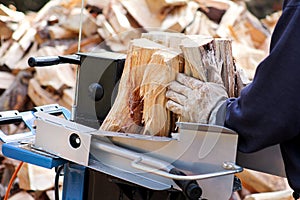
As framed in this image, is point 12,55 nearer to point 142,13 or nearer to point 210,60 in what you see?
point 142,13

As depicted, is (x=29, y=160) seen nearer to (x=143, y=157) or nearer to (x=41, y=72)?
(x=143, y=157)

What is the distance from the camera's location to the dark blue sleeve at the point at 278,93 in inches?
32.3

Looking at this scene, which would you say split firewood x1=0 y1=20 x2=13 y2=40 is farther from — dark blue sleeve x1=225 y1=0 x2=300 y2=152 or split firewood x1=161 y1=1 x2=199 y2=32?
dark blue sleeve x1=225 y1=0 x2=300 y2=152

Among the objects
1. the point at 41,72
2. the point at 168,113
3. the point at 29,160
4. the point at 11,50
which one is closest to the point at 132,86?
the point at 168,113

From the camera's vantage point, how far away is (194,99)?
92 cm

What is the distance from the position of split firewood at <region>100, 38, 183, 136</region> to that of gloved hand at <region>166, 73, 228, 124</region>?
0.08ft

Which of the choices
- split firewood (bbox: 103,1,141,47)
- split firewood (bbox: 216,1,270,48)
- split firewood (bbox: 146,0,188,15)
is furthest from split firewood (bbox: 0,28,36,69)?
split firewood (bbox: 216,1,270,48)

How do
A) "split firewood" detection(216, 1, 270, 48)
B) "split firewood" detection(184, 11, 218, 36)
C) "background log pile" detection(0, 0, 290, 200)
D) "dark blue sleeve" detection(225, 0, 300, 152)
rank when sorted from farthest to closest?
1. "split firewood" detection(216, 1, 270, 48)
2. "split firewood" detection(184, 11, 218, 36)
3. "background log pile" detection(0, 0, 290, 200)
4. "dark blue sleeve" detection(225, 0, 300, 152)

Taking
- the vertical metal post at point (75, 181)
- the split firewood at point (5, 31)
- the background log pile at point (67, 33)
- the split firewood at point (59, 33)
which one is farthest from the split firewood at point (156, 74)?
the split firewood at point (5, 31)

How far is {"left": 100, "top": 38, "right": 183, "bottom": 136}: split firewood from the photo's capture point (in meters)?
0.97

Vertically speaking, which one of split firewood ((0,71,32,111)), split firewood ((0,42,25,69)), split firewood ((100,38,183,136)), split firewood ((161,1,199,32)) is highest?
split firewood ((161,1,199,32))

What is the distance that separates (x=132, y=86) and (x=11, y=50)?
5.32 ft

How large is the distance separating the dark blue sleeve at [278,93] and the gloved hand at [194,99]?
0.07 meters

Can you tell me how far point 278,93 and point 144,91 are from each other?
289 mm
